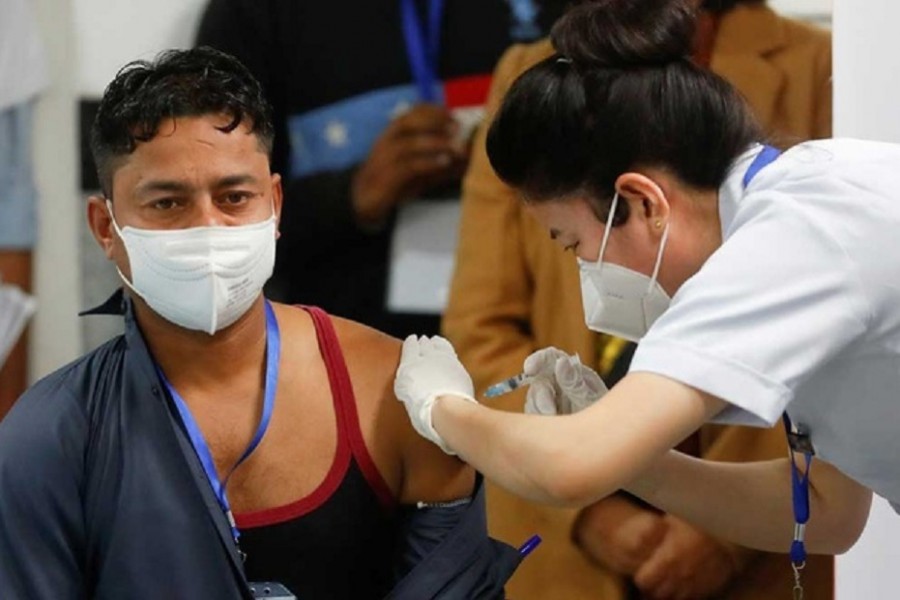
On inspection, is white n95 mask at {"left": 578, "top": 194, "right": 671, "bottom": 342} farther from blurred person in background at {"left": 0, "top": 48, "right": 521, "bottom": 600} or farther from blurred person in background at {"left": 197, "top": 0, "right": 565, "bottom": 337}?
blurred person in background at {"left": 197, "top": 0, "right": 565, "bottom": 337}

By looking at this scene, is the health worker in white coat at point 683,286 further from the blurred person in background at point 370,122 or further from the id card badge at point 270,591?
the blurred person in background at point 370,122

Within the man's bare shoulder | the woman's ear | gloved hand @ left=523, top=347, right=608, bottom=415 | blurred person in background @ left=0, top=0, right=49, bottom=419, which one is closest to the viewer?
the woman's ear

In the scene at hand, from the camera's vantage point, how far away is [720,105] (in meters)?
1.74

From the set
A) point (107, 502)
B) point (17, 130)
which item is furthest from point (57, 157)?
point (107, 502)

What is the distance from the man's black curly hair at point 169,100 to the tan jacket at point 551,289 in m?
0.60

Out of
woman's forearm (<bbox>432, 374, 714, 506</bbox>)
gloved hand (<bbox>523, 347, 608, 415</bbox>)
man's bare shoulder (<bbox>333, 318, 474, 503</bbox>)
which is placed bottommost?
man's bare shoulder (<bbox>333, 318, 474, 503</bbox>)

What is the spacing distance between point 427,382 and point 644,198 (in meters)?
0.38

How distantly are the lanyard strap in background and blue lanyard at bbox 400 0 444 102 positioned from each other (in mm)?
879

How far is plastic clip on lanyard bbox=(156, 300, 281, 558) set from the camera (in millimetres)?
1923

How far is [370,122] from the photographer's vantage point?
2.49 metres

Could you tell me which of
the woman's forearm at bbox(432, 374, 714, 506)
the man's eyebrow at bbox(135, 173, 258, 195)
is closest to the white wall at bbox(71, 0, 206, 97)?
the man's eyebrow at bbox(135, 173, 258, 195)

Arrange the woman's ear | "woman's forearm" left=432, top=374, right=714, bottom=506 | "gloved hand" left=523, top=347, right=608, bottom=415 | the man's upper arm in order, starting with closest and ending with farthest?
"woman's forearm" left=432, top=374, right=714, bottom=506
the woman's ear
the man's upper arm
"gloved hand" left=523, top=347, right=608, bottom=415

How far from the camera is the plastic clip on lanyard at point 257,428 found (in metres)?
1.92

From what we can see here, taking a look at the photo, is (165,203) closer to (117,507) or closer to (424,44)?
(117,507)
